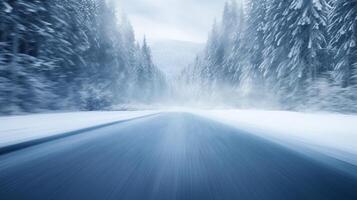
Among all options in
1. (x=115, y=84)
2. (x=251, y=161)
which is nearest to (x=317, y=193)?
(x=251, y=161)

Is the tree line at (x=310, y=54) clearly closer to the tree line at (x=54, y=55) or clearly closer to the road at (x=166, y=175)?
the road at (x=166, y=175)

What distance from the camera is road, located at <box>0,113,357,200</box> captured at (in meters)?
2.90

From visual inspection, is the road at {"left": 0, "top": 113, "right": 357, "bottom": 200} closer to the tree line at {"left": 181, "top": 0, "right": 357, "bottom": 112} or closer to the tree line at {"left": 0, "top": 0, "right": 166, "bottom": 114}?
the tree line at {"left": 181, "top": 0, "right": 357, "bottom": 112}

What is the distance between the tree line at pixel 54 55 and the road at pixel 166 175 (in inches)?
533

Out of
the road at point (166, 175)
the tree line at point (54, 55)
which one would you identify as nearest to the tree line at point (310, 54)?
the road at point (166, 175)

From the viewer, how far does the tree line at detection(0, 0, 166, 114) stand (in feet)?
55.8

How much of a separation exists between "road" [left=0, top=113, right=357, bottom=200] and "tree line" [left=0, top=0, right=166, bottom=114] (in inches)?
533

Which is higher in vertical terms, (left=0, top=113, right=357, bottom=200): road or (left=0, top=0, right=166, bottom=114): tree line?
(left=0, top=0, right=166, bottom=114): tree line

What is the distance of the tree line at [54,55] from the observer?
17016mm

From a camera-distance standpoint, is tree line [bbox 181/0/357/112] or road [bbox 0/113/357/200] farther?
tree line [bbox 181/0/357/112]

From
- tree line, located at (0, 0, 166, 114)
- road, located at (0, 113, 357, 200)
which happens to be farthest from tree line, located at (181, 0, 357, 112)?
tree line, located at (0, 0, 166, 114)

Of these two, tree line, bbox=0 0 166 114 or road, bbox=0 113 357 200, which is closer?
road, bbox=0 113 357 200

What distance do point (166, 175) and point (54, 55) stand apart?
932 inches

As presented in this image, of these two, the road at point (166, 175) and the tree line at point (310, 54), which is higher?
the tree line at point (310, 54)
